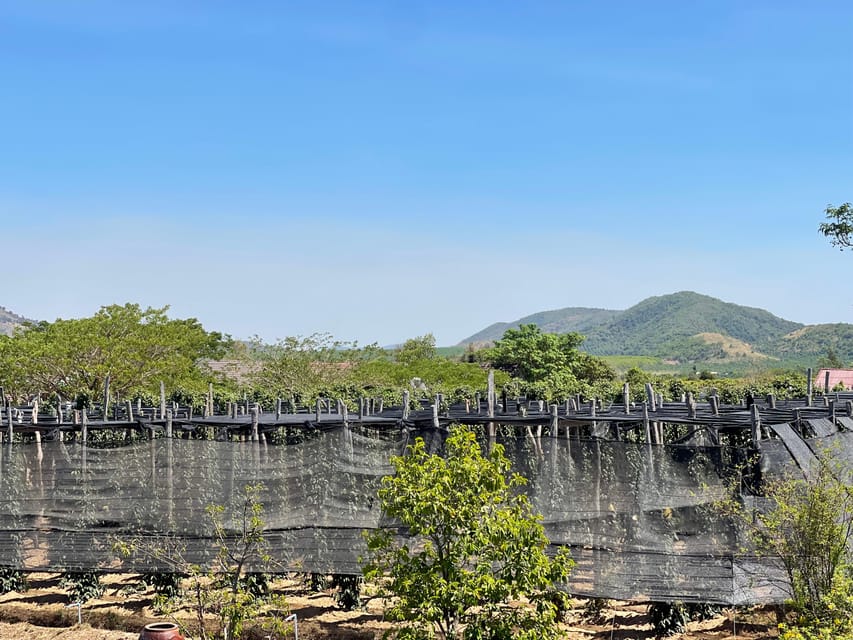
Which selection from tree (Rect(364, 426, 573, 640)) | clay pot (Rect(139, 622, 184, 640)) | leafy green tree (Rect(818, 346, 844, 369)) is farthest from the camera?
leafy green tree (Rect(818, 346, 844, 369))

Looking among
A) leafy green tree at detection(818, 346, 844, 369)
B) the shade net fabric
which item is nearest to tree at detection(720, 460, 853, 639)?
the shade net fabric

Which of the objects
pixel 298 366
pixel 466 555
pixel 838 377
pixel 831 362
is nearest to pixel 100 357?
pixel 298 366

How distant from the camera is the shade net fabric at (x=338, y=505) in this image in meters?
8.73

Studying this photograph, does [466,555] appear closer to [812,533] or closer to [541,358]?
[812,533]

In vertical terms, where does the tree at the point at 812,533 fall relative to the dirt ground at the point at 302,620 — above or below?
above

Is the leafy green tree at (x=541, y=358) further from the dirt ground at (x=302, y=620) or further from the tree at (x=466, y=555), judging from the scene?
the tree at (x=466, y=555)

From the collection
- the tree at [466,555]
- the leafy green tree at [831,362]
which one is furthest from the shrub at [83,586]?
the leafy green tree at [831,362]

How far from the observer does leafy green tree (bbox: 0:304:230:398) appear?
2878cm

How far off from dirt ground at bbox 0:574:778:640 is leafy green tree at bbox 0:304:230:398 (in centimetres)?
1629

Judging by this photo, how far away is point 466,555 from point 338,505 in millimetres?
3943

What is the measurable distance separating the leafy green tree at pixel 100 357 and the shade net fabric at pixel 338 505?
16.6m

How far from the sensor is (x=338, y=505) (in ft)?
33.3

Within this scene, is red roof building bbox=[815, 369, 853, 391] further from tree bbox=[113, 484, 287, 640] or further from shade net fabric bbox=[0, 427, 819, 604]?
tree bbox=[113, 484, 287, 640]

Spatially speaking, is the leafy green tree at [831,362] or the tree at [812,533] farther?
the leafy green tree at [831,362]
